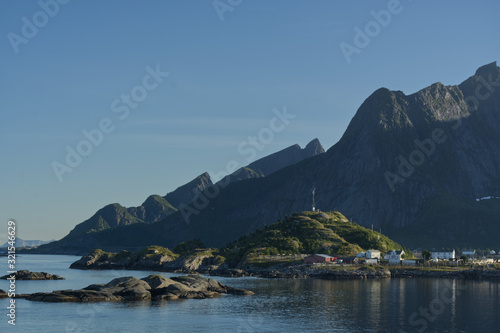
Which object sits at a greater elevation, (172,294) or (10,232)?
(10,232)

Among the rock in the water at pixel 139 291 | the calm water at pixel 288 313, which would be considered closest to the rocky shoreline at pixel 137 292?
the rock in the water at pixel 139 291

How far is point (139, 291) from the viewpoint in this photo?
417ft

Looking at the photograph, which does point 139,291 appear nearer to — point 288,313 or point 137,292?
point 137,292

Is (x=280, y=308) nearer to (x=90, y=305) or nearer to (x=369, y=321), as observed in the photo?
(x=369, y=321)

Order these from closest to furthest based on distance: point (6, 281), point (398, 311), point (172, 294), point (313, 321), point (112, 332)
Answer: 1. point (112, 332)
2. point (313, 321)
3. point (398, 311)
4. point (172, 294)
5. point (6, 281)

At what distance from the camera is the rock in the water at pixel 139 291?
12172 cm

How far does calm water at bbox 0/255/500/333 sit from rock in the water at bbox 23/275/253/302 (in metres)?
5.00

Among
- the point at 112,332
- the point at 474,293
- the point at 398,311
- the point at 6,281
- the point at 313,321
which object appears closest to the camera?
the point at 112,332

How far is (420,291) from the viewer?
147250 millimetres

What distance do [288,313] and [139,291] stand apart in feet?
116

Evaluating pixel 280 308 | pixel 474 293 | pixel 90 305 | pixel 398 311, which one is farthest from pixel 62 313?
pixel 474 293

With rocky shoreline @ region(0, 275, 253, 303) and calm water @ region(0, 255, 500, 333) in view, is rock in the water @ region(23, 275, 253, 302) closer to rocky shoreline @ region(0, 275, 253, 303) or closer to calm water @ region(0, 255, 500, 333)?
rocky shoreline @ region(0, 275, 253, 303)

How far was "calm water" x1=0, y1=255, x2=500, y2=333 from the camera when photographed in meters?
92.8

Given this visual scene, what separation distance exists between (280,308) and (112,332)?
36.8 m
